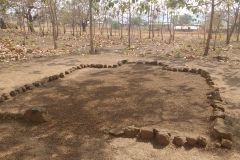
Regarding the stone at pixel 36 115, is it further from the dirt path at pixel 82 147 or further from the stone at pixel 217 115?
the stone at pixel 217 115

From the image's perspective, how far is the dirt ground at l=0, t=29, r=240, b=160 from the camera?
11.4 ft

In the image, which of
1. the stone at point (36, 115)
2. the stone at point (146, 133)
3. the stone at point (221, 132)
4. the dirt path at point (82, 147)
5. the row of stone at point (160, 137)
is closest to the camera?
the dirt path at point (82, 147)

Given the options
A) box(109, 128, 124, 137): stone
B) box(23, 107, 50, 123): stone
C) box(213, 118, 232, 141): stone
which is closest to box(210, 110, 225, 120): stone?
box(213, 118, 232, 141): stone

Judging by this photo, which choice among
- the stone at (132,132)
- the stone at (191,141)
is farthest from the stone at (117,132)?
the stone at (191,141)

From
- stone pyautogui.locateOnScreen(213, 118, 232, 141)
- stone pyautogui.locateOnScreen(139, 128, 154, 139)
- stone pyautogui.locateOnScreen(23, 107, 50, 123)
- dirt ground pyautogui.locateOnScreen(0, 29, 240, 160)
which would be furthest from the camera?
stone pyautogui.locateOnScreen(23, 107, 50, 123)

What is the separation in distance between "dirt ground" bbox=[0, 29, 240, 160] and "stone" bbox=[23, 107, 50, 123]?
0.14 m

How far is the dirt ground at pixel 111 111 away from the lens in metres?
3.48

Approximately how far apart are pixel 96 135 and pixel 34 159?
1.15 metres

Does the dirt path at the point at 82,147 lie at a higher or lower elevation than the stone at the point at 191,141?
lower

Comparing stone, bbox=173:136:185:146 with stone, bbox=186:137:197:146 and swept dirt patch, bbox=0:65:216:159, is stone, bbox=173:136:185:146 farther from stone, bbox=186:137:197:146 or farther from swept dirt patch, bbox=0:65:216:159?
swept dirt patch, bbox=0:65:216:159

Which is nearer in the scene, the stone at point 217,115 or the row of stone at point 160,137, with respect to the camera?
the row of stone at point 160,137

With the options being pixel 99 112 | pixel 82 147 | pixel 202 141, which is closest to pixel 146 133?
pixel 202 141

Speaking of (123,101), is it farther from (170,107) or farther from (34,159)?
(34,159)

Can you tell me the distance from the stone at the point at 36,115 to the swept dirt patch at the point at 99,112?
0.13 metres
